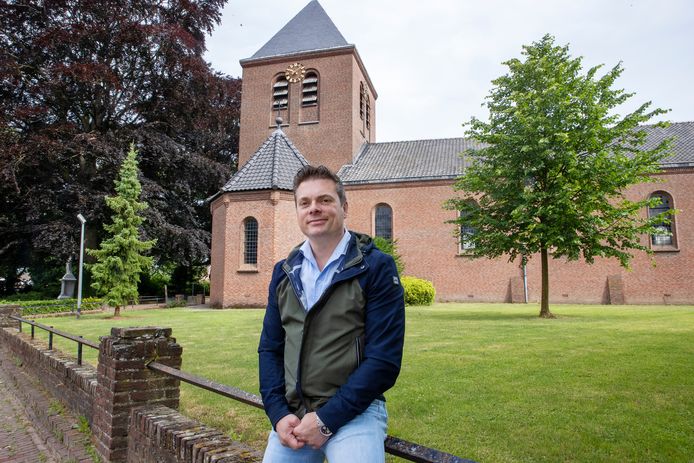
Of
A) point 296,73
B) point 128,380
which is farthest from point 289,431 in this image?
point 296,73

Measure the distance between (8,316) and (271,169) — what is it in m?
13.8

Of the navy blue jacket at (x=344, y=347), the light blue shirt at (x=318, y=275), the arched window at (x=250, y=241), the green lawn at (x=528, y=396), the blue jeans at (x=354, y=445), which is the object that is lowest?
the green lawn at (x=528, y=396)

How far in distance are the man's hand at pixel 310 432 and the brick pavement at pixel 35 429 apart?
3532 mm

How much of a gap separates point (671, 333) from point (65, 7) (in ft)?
97.8

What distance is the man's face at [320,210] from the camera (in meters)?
2.28

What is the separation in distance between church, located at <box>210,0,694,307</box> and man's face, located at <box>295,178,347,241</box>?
19.7 metres

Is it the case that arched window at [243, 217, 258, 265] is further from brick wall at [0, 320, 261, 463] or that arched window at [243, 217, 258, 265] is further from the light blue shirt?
the light blue shirt

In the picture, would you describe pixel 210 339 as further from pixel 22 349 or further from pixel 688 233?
pixel 688 233

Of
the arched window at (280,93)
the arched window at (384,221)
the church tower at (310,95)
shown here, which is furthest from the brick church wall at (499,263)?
the arched window at (280,93)

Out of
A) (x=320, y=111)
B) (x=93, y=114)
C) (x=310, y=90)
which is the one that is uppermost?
(x=310, y=90)

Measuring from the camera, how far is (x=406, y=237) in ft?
84.8

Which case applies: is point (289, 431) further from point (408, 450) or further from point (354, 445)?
point (408, 450)

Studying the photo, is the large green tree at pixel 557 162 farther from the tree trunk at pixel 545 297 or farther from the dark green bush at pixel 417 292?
the dark green bush at pixel 417 292

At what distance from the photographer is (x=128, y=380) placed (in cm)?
405
